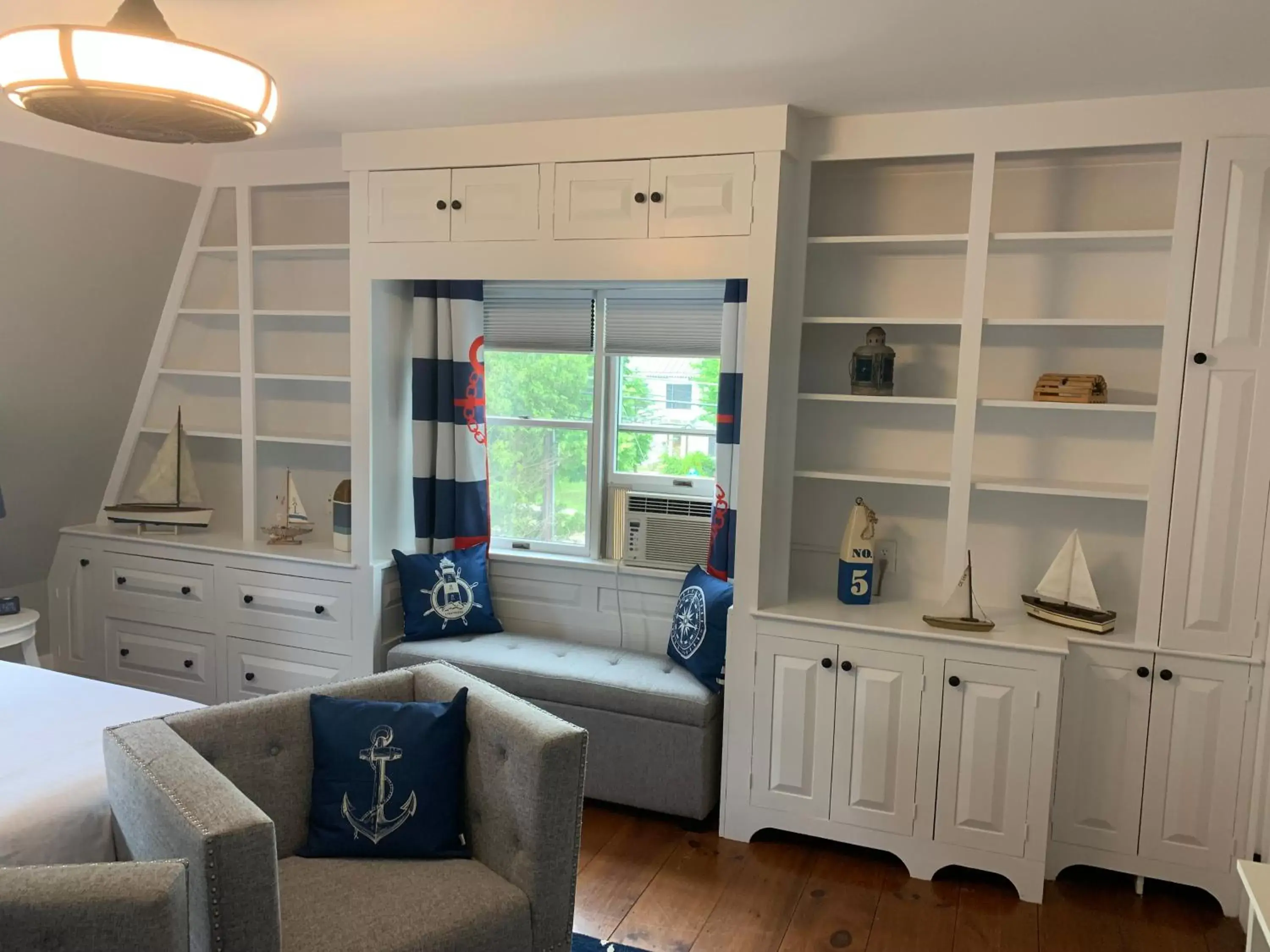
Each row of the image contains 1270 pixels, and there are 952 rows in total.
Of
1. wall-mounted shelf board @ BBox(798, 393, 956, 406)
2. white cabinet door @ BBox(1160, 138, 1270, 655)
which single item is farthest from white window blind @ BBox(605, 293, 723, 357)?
white cabinet door @ BBox(1160, 138, 1270, 655)

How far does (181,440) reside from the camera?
13.4 ft

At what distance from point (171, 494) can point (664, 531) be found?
80.3 inches

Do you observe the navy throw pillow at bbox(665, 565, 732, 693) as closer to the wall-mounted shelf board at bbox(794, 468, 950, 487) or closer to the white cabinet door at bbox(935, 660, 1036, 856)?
the wall-mounted shelf board at bbox(794, 468, 950, 487)

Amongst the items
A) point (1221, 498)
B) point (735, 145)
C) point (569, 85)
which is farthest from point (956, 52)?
point (1221, 498)

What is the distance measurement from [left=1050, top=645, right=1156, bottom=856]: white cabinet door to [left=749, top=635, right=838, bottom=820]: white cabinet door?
678mm

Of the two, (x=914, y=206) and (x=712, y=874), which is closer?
(x=712, y=874)

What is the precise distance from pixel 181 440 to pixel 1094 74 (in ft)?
11.4

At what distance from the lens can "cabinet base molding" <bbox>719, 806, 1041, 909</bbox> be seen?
2904mm

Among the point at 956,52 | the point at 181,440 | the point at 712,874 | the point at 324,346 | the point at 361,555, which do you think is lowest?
the point at 712,874

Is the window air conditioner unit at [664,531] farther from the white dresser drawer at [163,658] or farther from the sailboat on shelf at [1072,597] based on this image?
the white dresser drawer at [163,658]

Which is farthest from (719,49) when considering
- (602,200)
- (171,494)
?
(171,494)

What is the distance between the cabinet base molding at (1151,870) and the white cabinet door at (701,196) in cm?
210

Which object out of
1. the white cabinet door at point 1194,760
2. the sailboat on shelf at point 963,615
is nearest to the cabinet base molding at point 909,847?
the white cabinet door at point 1194,760

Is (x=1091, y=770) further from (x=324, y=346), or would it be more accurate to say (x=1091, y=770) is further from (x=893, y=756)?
(x=324, y=346)
